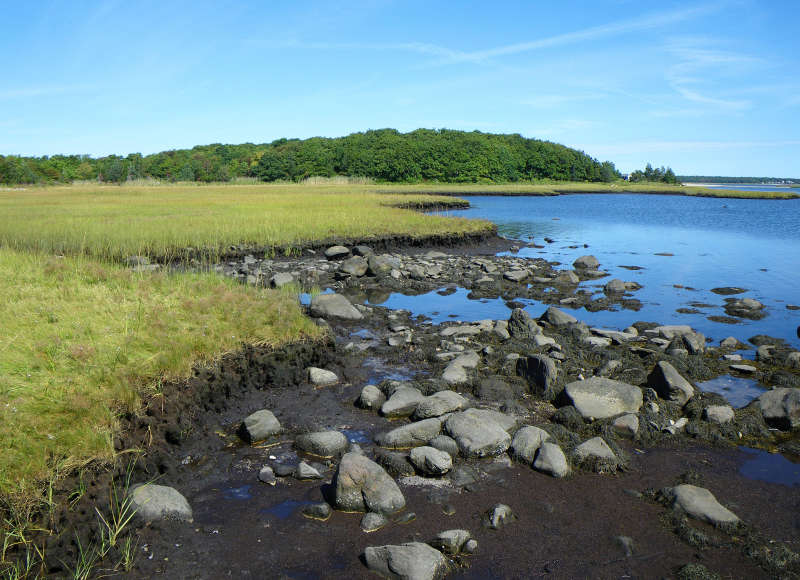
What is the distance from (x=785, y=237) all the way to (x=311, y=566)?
37.6m

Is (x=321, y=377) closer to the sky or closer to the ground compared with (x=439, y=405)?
closer to the ground

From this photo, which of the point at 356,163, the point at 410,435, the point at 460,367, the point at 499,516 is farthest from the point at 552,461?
the point at 356,163

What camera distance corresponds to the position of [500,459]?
19.4 feet

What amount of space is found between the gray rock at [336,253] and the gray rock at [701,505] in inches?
585

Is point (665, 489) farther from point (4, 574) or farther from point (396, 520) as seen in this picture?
point (4, 574)

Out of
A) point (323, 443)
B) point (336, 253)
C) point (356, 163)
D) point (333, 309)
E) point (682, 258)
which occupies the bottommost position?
point (323, 443)

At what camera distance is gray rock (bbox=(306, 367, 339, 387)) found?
26.4ft

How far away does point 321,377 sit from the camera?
8109mm

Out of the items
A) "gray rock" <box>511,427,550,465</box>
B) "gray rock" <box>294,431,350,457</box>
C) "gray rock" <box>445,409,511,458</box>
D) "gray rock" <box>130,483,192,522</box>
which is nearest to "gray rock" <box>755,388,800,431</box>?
"gray rock" <box>511,427,550,465</box>

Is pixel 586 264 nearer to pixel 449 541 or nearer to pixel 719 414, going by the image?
pixel 719 414

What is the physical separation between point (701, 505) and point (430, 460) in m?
2.57

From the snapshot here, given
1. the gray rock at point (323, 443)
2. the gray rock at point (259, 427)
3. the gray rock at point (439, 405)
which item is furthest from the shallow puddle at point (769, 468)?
the gray rock at point (259, 427)

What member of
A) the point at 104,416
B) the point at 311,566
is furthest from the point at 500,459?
the point at 104,416

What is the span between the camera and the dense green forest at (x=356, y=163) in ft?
338
